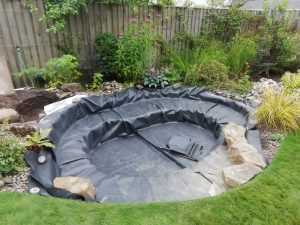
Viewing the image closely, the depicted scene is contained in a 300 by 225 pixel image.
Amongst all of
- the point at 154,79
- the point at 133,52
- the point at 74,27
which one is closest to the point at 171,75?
the point at 154,79

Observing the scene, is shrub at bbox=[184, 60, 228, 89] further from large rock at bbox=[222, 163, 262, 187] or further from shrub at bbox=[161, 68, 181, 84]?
large rock at bbox=[222, 163, 262, 187]

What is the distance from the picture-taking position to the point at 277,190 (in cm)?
234

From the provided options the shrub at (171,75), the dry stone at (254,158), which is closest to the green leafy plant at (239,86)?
the shrub at (171,75)

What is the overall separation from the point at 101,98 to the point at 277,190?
9.99 feet

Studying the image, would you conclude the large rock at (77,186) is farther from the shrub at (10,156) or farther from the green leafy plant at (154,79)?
the green leafy plant at (154,79)

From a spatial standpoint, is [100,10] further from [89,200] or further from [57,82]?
[89,200]

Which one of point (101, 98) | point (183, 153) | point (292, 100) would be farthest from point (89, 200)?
point (292, 100)

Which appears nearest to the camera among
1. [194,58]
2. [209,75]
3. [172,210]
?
[172,210]

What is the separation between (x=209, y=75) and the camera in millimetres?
4977

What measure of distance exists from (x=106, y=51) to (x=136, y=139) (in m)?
2.04

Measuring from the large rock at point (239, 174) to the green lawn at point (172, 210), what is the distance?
10cm

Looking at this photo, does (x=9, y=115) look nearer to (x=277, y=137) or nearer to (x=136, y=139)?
(x=136, y=139)

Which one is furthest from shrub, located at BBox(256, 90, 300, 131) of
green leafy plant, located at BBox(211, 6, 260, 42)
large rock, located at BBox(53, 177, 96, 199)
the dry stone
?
green leafy plant, located at BBox(211, 6, 260, 42)

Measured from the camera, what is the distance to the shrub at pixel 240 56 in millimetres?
5496
